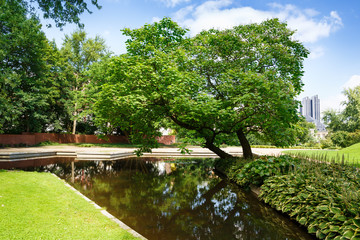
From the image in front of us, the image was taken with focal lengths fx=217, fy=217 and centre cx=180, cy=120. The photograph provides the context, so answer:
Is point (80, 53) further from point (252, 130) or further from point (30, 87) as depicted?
point (252, 130)

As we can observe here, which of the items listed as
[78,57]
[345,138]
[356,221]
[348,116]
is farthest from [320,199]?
[348,116]

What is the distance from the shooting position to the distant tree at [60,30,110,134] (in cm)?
3366

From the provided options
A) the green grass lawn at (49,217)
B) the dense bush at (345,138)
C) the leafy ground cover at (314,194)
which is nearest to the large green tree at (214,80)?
the leafy ground cover at (314,194)

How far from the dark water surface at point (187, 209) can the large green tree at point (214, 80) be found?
3157mm

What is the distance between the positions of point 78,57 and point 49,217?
35.8 metres

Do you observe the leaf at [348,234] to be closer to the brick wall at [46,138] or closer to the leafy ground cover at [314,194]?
the leafy ground cover at [314,194]

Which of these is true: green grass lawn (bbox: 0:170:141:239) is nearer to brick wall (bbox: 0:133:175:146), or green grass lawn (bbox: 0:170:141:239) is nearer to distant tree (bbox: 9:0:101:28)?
distant tree (bbox: 9:0:101:28)

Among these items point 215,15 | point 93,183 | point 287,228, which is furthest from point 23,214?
point 215,15

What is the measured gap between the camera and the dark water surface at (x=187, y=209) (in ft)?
16.4

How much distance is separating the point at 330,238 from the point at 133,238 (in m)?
3.79

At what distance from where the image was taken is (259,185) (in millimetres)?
8477

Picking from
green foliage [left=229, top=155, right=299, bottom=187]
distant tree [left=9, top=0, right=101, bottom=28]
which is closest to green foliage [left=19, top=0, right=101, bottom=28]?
distant tree [left=9, top=0, right=101, bottom=28]

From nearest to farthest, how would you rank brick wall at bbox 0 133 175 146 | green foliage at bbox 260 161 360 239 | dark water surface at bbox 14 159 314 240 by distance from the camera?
1. green foliage at bbox 260 161 360 239
2. dark water surface at bbox 14 159 314 240
3. brick wall at bbox 0 133 175 146

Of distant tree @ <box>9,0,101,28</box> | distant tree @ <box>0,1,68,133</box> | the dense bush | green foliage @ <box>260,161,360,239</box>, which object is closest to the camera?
green foliage @ <box>260,161,360,239</box>
